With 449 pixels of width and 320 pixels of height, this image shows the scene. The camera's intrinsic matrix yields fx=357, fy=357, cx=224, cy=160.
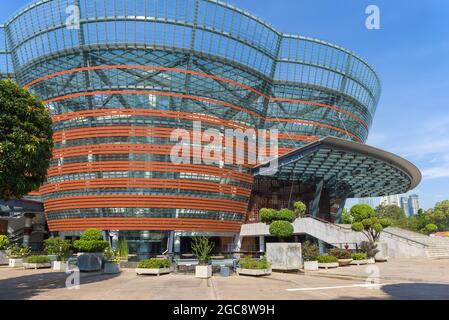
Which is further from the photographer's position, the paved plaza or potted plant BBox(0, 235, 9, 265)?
potted plant BBox(0, 235, 9, 265)

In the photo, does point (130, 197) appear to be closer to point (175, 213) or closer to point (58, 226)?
point (175, 213)

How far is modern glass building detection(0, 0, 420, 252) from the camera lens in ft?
171

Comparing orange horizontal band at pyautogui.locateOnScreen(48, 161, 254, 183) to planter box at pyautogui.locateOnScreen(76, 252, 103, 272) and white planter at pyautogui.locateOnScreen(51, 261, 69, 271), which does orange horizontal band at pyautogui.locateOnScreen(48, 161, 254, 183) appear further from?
planter box at pyautogui.locateOnScreen(76, 252, 103, 272)

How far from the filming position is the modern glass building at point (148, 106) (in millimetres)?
51969

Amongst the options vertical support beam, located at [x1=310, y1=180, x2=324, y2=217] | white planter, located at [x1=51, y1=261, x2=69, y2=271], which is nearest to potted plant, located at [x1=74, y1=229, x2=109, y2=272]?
white planter, located at [x1=51, y1=261, x2=69, y2=271]

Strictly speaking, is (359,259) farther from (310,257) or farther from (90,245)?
(90,245)

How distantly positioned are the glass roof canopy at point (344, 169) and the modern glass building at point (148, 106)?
1.65ft

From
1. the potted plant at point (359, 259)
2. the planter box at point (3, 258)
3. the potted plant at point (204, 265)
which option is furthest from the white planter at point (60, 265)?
the potted plant at point (359, 259)

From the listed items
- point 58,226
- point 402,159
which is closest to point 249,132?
point 402,159

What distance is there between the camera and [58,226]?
5741 centimetres

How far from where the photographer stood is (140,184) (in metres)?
51.5

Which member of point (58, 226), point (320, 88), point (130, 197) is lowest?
point (58, 226)

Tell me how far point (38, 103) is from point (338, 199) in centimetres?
6502

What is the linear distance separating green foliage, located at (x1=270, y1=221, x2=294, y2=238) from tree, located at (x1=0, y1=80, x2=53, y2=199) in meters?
16.7
